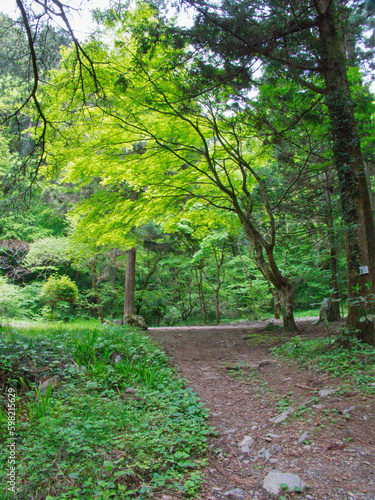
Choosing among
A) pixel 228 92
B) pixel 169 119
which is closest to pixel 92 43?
pixel 169 119

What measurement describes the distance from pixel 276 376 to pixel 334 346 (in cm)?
104

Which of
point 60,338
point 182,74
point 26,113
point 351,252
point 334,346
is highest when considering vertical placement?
point 182,74

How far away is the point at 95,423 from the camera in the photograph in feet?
7.69

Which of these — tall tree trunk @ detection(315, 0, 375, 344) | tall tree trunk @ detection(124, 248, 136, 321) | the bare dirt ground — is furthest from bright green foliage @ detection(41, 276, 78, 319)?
tall tree trunk @ detection(315, 0, 375, 344)

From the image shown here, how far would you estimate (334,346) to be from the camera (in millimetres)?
4340

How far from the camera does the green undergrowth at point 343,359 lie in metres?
3.20

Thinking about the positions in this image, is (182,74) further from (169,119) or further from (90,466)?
(90,466)

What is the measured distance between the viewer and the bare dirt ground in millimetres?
1848

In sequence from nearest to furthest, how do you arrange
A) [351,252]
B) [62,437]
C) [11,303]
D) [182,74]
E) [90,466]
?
[90,466] → [62,437] → [351,252] → [182,74] → [11,303]

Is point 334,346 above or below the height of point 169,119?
below

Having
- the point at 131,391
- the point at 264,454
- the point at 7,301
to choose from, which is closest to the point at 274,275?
the point at 131,391

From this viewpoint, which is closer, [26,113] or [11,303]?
[26,113]

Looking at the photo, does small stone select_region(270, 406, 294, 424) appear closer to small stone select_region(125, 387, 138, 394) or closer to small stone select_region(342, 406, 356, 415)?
small stone select_region(342, 406, 356, 415)

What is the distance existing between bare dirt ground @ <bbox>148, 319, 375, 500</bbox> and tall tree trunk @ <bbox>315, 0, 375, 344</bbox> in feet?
4.47
